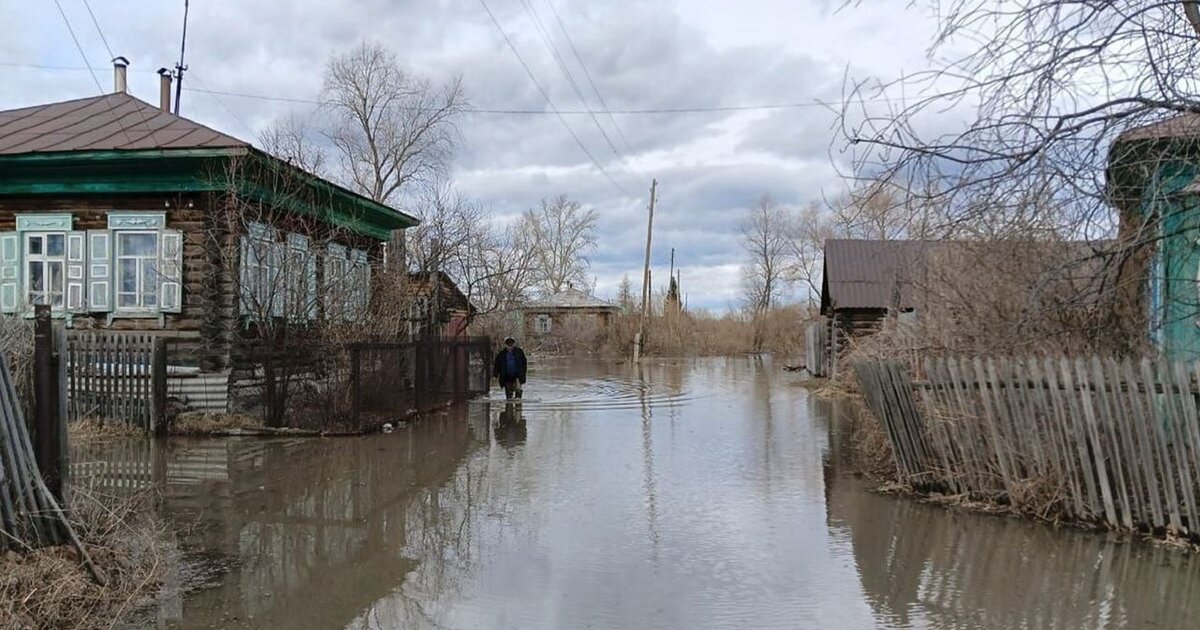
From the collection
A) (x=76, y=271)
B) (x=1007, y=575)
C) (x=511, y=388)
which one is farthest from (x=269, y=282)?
(x=1007, y=575)

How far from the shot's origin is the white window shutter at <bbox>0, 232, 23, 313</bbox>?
1462 cm

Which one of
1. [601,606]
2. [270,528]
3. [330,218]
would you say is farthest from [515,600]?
[330,218]

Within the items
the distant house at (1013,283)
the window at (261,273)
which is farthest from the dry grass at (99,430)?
the distant house at (1013,283)

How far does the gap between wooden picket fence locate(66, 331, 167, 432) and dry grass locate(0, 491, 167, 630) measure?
7.25 m

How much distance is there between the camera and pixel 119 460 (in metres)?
10.5

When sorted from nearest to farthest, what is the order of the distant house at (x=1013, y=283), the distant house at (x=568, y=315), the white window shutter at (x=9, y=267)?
the distant house at (x=1013, y=283) < the white window shutter at (x=9, y=267) < the distant house at (x=568, y=315)

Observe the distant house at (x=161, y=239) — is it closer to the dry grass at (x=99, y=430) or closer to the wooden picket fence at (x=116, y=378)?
the wooden picket fence at (x=116, y=378)

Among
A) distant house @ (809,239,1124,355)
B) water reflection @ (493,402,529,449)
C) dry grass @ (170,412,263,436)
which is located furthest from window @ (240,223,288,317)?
distant house @ (809,239,1124,355)

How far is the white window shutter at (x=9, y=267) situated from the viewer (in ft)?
48.0

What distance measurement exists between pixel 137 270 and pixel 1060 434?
543 inches

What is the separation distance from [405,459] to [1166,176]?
846 centimetres

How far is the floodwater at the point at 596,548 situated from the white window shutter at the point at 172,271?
3187 millimetres

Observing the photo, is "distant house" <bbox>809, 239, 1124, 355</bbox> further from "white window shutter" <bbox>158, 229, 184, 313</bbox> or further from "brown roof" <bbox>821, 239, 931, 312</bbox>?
"brown roof" <bbox>821, 239, 931, 312</bbox>

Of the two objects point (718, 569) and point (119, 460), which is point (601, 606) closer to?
point (718, 569)
